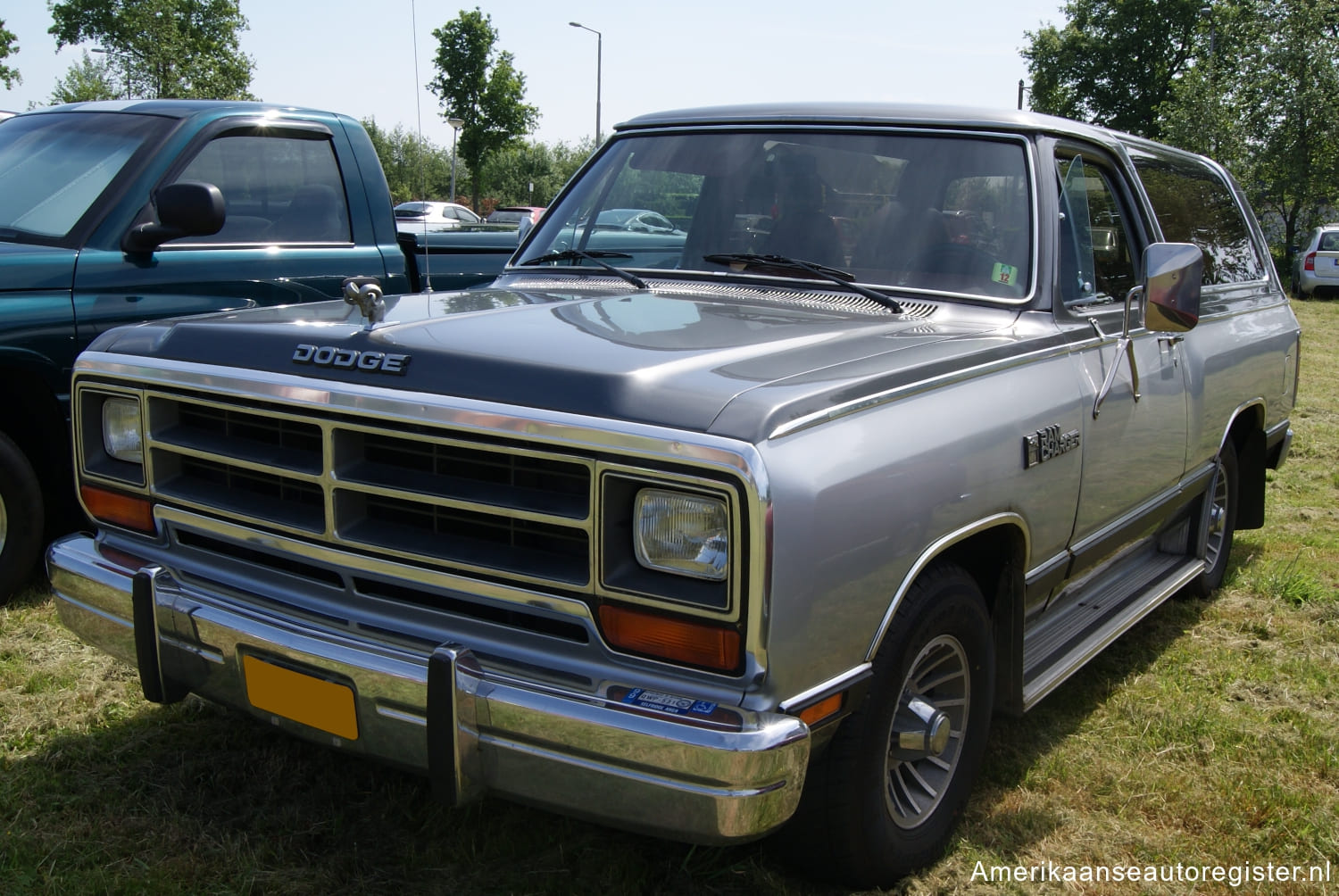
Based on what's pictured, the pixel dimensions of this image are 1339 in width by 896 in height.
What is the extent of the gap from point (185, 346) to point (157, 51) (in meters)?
37.0

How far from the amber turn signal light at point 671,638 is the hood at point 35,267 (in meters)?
3.09

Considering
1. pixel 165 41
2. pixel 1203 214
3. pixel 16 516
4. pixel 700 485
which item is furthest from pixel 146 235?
pixel 165 41

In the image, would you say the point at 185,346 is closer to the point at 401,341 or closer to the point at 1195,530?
the point at 401,341

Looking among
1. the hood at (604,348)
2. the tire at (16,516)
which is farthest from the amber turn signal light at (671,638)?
the tire at (16,516)

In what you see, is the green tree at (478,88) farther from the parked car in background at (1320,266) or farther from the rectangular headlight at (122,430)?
the rectangular headlight at (122,430)

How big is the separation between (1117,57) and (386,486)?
173 feet

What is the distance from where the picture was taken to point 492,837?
2.75m

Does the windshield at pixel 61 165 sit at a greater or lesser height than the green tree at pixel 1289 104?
lesser

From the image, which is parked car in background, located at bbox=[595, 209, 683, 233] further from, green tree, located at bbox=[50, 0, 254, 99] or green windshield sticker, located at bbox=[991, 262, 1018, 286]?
green tree, located at bbox=[50, 0, 254, 99]

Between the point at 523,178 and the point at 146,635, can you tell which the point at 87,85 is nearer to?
the point at 523,178

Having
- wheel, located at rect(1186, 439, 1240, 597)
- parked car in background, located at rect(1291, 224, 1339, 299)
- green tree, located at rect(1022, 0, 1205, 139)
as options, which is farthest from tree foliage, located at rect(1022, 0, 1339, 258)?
wheel, located at rect(1186, 439, 1240, 597)

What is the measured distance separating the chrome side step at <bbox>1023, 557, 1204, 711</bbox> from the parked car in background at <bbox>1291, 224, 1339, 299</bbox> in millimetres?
20008

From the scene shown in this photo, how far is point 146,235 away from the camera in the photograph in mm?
4270

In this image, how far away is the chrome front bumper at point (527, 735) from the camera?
192 centimetres
